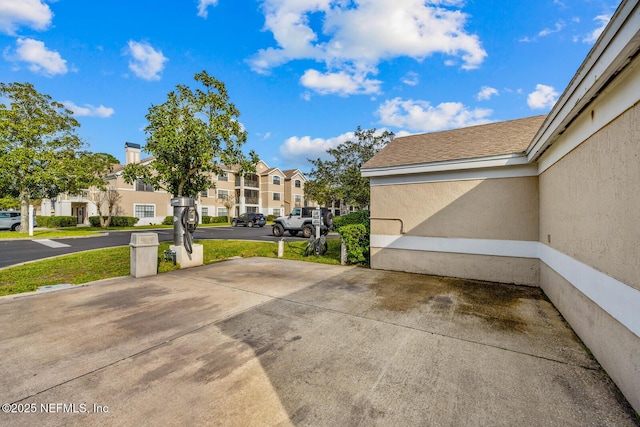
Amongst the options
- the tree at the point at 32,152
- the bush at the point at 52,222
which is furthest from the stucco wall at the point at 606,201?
the bush at the point at 52,222

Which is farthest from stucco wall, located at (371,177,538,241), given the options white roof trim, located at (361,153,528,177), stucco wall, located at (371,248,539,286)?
stucco wall, located at (371,248,539,286)

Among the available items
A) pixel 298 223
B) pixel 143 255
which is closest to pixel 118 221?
pixel 298 223

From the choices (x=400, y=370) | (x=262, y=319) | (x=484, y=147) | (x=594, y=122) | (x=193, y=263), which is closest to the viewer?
(x=400, y=370)

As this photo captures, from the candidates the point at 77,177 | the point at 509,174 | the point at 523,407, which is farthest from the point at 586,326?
the point at 77,177

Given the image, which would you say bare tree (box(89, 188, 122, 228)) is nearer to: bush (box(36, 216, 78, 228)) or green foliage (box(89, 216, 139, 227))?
green foliage (box(89, 216, 139, 227))

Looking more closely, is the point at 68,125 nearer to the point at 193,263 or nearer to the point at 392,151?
the point at 193,263

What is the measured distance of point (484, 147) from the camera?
6.99 metres

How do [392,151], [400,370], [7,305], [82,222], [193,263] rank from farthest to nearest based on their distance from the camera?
[82,222] < [392,151] < [193,263] < [7,305] < [400,370]

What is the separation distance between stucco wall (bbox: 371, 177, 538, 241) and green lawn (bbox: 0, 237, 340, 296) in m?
2.80

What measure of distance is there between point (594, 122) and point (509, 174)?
3.43 meters

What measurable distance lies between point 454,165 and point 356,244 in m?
3.73

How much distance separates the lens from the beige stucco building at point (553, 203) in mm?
2500

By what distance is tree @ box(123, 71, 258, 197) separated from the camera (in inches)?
388

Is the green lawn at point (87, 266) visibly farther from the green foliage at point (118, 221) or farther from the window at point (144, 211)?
the window at point (144, 211)
